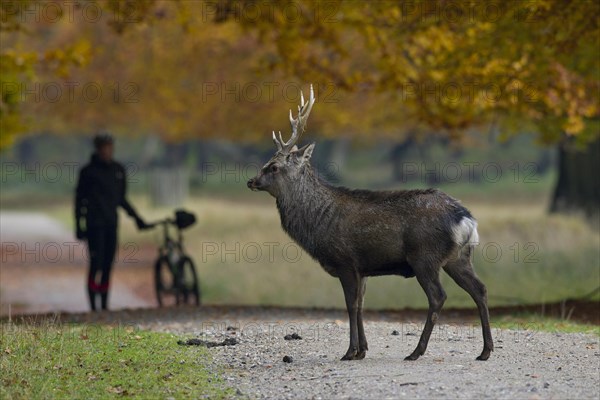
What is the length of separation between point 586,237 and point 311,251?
42.0 ft

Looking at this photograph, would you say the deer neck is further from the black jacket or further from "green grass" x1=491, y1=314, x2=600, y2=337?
the black jacket

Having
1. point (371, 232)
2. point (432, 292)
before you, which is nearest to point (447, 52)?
point (371, 232)

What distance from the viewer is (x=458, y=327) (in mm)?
13000

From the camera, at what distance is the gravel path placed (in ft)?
29.1

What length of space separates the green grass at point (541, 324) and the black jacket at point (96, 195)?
573 centimetres

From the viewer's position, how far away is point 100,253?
16062 millimetres

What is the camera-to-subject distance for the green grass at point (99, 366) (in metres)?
9.23

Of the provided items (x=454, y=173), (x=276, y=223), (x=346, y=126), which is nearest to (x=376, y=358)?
(x=276, y=223)

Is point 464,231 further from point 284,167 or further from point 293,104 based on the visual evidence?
point 293,104

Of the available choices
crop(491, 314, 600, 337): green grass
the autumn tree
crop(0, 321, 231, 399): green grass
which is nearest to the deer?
crop(0, 321, 231, 399): green grass

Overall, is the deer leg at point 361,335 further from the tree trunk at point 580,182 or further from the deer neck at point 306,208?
the tree trunk at point 580,182

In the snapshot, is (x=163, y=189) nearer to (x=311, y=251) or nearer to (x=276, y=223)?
(x=276, y=223)

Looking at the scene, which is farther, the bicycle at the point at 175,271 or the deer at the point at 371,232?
the bicycle at the point at 175,271

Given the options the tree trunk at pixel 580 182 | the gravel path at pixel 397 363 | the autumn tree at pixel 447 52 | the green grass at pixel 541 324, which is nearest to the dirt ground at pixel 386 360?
the gravel path at pixel 397 363
